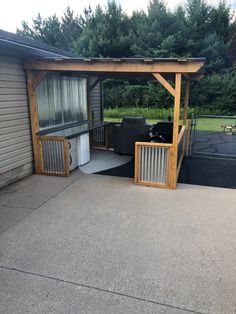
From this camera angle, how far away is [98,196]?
4.62m

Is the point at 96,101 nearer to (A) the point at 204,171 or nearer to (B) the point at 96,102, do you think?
(B) the point at 96,102

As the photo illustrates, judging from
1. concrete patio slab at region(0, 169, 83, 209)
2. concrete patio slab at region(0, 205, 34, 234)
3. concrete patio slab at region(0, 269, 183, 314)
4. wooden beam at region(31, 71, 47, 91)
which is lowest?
concrete patio slab at region(0, 269, 183, 314)

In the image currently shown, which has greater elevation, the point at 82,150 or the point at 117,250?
the point at 82,150

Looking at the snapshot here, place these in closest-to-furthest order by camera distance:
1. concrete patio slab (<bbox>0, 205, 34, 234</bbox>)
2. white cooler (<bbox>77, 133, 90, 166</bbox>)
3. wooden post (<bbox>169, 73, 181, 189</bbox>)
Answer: concrete patio slab (<bbox>0, 205, 34, 234</bbox>), wooden post (<bbox>169, 73, 181, 189</bbox>), white cooler (<bbox>77, 133, 90, 166</bbox>)

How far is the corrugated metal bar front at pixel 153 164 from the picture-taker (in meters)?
4.96

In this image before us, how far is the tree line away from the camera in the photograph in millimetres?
19281

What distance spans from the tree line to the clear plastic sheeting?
1129 cm

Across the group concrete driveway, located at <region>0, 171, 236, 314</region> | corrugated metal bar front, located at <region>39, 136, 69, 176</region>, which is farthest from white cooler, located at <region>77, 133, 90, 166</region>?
concrete driveway, located at <region>0, 171, 236, 314</region>

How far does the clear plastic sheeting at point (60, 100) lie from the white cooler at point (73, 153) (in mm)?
722

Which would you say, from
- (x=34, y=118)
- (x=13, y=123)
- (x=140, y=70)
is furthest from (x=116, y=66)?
(x=13, y=123)

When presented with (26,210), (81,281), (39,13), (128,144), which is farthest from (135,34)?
(81,281)

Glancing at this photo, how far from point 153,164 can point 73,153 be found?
6.63 ft

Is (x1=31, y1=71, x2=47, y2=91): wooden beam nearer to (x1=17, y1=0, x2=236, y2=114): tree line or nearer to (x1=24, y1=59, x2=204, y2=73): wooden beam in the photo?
(x1=24, y1=59, x2=204, y2=73): wooden beam

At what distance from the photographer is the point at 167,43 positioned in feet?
63.0
